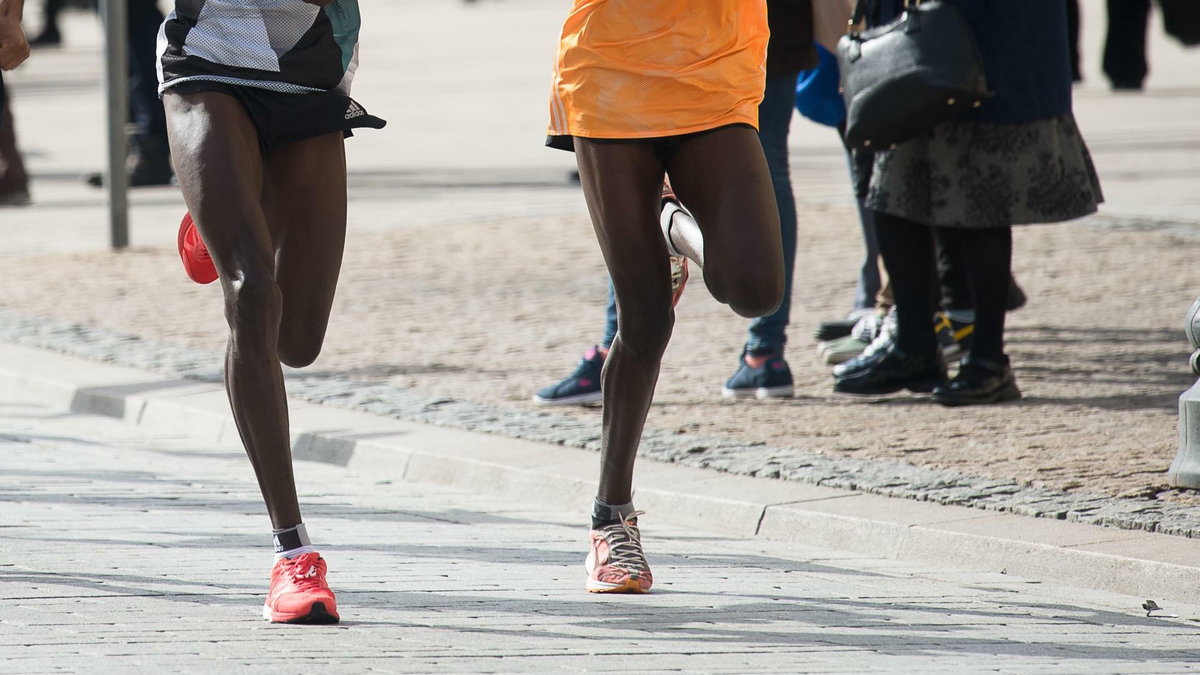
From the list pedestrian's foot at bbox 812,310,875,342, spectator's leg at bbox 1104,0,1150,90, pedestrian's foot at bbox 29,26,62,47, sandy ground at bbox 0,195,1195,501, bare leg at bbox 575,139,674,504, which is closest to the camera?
bare leg at bbox 575,139,674,504

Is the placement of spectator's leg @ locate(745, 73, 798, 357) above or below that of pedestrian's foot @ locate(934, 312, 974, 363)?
above

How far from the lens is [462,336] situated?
8648 mm

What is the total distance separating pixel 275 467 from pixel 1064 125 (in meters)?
Answer: 3.39

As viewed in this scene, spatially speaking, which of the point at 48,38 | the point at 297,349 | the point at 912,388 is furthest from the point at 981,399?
the point at 48,38

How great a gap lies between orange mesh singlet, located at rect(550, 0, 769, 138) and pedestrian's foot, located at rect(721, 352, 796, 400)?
2.48m

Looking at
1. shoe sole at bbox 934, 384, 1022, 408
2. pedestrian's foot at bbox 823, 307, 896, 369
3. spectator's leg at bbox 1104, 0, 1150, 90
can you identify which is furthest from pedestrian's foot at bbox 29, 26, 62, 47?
shoe sole at bbox 934, 384, 1022, 408

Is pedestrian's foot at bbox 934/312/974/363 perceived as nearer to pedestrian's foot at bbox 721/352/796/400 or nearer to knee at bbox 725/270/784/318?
pedestrian's foot at bbox 721/352/796/400

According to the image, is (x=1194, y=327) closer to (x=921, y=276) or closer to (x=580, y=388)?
(x=921, y=276)

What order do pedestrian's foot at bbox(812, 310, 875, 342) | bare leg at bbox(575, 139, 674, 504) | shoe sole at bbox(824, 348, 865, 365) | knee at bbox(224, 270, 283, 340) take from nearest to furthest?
knee at bbox(224, 270, 283, 340)
bare leg at bbox(575, 139, 674, 504)
shoe sole at bbox(824, 348, 865, 365)
pedestrian's foot at bbox(812, 310, 875, 342)

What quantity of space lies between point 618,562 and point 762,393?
2391 millimetres

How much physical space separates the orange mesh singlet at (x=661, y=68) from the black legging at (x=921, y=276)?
231 centimetres

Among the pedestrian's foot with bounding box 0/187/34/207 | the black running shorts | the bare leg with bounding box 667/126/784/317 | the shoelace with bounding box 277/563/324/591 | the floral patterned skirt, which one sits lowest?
the pedestrian's foot with bounding box 0/187/34/207

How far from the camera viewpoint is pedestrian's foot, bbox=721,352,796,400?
281 inches

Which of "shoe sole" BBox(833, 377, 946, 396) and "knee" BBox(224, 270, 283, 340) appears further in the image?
"shoe sole" BBox(833, 377, 946, 396)
